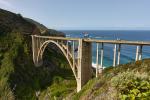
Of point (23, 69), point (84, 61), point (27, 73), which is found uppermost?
point (84, 61)

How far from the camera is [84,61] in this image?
40.3m

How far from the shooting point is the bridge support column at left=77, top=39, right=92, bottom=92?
39156mm

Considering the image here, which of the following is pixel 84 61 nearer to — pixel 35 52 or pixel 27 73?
pixel 27 73

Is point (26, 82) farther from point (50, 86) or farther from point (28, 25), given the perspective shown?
point (28, 25)

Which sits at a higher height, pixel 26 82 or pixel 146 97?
pixel 146 97

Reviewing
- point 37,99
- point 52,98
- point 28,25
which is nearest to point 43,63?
point 37,99

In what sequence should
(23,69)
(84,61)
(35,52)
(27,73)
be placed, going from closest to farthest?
(84,61), (27,73), (23,69), (35,52)

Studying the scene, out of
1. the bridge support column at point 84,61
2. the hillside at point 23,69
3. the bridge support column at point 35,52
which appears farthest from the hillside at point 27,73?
the bridge support column at point 84,61

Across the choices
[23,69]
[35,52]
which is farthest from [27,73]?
[35,52]

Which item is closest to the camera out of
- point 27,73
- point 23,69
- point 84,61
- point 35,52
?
point 84,61

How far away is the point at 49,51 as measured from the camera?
2852 inches

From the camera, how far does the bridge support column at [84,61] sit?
3916 centimetres

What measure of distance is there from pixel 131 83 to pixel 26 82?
50.1 metres

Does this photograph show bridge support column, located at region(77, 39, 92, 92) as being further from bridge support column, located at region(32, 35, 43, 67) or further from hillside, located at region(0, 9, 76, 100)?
bridge support column, located at region(32, 35, 43, 67)
